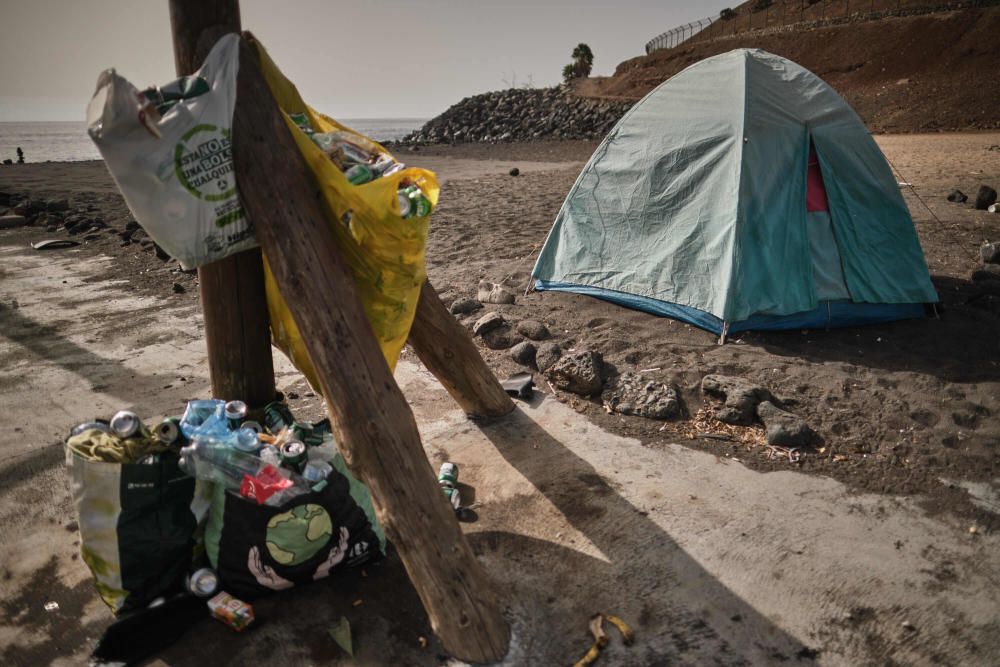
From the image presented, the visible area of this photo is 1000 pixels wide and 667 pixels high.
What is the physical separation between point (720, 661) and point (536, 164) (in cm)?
1683

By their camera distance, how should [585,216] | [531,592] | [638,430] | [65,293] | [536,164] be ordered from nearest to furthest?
[531,592], [638,430], [585,216], [65,293], [536,164]

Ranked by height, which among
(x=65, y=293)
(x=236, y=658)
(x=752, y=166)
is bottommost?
(x=236, y=658)

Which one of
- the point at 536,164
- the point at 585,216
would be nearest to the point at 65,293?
the point at 585,216

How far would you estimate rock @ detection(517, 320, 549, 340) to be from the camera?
17.5 feet

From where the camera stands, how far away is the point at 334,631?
8.32 ft

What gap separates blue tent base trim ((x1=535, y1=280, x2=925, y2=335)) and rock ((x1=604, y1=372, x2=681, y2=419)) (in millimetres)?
1071

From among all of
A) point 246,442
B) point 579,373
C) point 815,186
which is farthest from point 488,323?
point 246,442

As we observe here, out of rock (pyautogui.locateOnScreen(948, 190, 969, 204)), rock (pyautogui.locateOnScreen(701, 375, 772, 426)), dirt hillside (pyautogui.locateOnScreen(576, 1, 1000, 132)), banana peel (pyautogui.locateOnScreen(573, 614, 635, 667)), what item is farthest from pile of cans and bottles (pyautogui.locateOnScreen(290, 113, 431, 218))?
dirt hillside (pyautogui.locateOnScreen(576, 1, 1000, 132))

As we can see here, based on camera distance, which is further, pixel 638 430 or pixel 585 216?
pixel 585 216

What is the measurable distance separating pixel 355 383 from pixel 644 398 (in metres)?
2.31

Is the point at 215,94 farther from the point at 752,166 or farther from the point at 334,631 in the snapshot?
the point at 752,166

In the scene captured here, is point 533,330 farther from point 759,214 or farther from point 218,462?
point 218,462

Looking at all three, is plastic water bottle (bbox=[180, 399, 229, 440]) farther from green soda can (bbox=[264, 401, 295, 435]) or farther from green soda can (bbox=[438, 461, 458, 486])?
green soda can (bbox=[438, 461, 458, 486])

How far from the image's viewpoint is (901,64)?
25.7m
